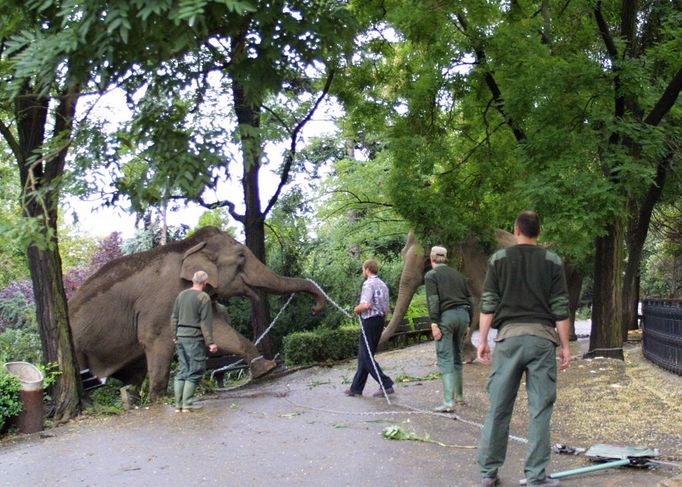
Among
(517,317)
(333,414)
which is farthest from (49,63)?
(333,414)

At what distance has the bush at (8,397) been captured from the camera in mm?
11016

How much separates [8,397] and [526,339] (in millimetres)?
7470

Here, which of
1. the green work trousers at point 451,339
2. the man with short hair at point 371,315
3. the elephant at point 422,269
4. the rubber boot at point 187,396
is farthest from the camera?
the elephant at point 422,269

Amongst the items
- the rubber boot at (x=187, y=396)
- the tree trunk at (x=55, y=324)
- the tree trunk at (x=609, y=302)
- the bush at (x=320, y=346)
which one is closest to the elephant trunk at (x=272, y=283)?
the bush at (x=320, y=346)

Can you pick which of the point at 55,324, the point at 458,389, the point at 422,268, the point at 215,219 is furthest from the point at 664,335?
the point at 215,219

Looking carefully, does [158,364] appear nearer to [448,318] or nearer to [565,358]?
[448,318]

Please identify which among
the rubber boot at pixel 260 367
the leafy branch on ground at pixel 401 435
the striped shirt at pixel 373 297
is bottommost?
the leafy branch on ground at pixel 401 435

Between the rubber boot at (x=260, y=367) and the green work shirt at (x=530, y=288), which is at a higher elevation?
the green work shirt at (x=530, y=288)

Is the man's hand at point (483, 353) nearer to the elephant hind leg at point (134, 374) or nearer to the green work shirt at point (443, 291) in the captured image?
the green work shirt at point (443, 291)

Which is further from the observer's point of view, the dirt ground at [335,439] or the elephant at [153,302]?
the elephant at [153,302]

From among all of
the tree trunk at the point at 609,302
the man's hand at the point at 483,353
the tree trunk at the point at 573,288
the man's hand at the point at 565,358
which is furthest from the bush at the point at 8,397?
the tree trunk at the point at 573,288

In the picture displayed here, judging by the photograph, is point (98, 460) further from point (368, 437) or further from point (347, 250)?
point (347, 250)

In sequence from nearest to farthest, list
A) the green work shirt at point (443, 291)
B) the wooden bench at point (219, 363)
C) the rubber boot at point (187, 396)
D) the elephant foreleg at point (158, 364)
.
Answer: the green work shirt at point (443, 291)
the rubber boot at point (187, 396)
the elephant foreleg at point (158, 364)
the wooden bench at point (219, 363)

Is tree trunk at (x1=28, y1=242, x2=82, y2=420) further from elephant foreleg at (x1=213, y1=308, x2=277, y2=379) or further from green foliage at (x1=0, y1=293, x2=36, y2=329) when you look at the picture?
green foliage at (x1=0, y1=293, x2=36, y2=329)
